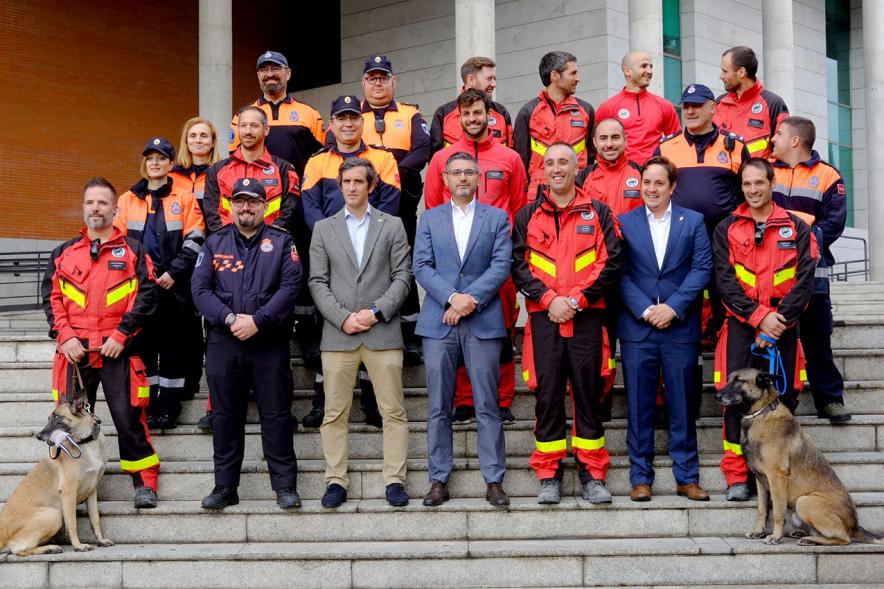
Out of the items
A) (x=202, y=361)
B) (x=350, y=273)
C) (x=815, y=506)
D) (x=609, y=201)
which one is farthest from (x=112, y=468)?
(x=815, y=506)

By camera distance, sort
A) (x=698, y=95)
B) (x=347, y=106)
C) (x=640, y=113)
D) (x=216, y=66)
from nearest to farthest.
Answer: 1. (x=698, y=95)
2. (x=347, y=106)
3. (x=640, y=113)
4. (x=216, y=66)

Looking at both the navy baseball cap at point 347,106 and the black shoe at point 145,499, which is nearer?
the black shoe at point 145,499

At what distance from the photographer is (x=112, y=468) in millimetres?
6691

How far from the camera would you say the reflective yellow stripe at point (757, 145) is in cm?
744

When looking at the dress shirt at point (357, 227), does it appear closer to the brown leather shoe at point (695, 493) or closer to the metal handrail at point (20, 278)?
the brown leather shoe at point (695, 493)

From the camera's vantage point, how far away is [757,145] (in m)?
7.45

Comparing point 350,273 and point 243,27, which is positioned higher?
point 243,27

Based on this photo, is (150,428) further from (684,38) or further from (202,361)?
(684,38)

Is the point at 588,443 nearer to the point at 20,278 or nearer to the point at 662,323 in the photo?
the point at 662,323

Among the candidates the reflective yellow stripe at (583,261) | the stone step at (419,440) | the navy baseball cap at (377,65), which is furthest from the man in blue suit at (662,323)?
the navy baseball cap at (377,65)

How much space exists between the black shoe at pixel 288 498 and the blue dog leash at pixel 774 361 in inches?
123

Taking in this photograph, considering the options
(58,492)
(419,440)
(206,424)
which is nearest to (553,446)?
(419,440)

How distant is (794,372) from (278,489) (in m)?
3.48

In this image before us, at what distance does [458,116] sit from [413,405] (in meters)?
2.26
